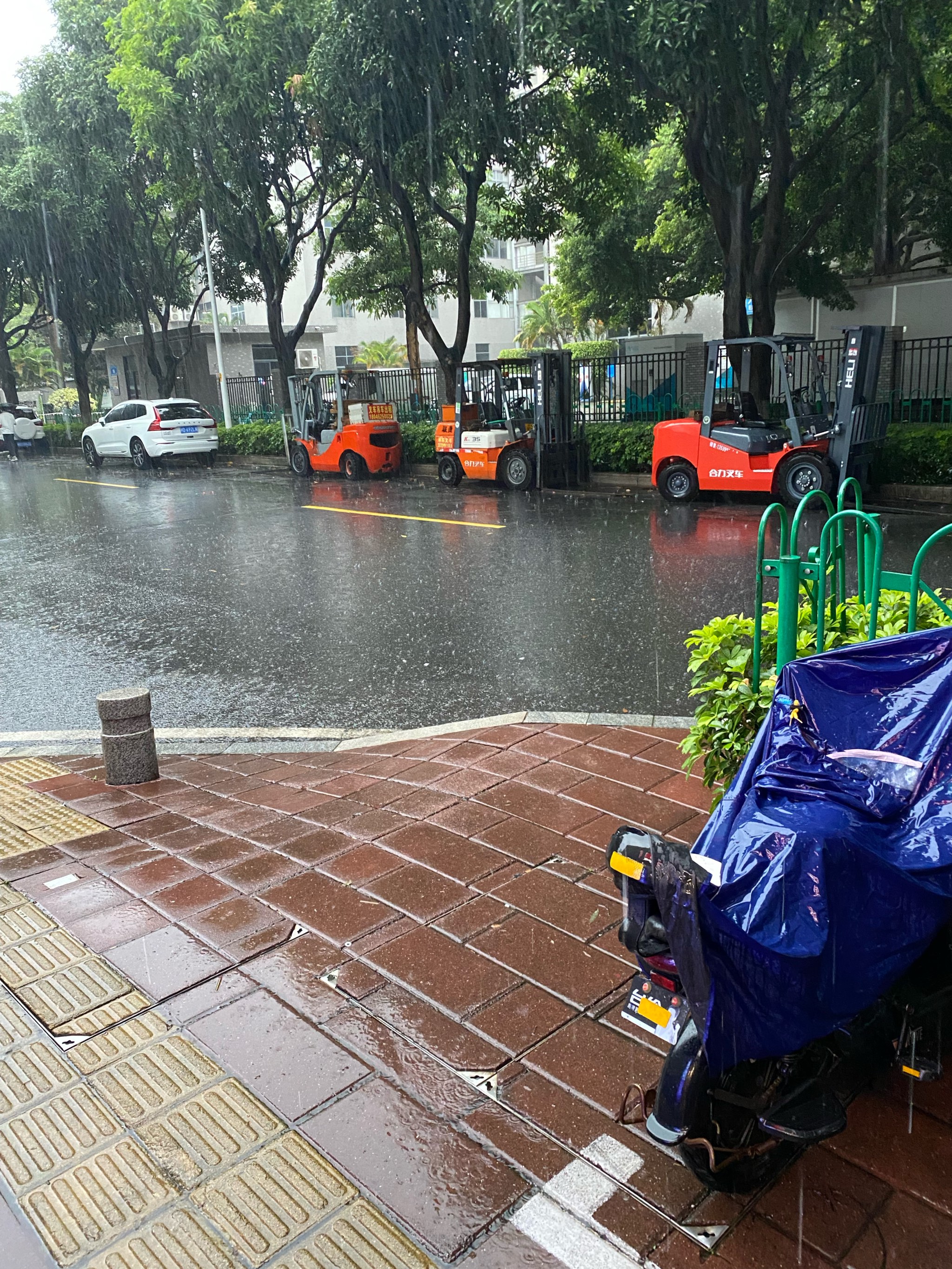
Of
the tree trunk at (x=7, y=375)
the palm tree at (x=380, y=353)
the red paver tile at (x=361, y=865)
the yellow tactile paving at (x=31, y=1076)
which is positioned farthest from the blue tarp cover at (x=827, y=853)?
the palm tree at (x=380, y=353)

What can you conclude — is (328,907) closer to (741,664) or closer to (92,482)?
(741,664)

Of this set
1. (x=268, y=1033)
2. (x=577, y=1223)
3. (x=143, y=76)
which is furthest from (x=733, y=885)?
(x=143, y=76)

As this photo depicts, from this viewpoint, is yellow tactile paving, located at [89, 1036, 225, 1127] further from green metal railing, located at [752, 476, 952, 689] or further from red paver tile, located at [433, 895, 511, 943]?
green metal railing, located at [752, 476, 952, 689]

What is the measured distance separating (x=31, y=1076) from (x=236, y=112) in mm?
19931

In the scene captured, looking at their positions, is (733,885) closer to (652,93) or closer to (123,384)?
(652,93)

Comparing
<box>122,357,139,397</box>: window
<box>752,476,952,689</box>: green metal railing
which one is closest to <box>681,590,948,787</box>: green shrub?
<box>752,476,952,689</box>: green metal railing

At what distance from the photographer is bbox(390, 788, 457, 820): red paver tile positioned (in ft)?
14.3

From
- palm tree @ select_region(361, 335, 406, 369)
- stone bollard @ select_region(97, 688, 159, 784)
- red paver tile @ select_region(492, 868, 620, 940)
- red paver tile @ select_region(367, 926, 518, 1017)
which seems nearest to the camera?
red paver tile @ select_region(367, 926, 518, 1017)

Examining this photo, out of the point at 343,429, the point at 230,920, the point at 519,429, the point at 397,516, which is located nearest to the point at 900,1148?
the point at 230,920

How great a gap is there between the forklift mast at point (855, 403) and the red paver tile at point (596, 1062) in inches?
406

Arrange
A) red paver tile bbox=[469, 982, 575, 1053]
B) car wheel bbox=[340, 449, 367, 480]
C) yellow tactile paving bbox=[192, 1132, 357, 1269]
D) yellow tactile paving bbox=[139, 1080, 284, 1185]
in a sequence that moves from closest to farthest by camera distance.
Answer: yellow tactile paving bbox=[192, 1132, 357, 1269], yellow tactile paving bbox=[139, 1080, 284, 1185], red paver tile bbox=[469, 982, 575, 1053], car wheel bbox=[340, 449, 367, 480]

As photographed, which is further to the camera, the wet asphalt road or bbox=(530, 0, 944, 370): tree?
bbox=(530, 0, 944, 370): tree

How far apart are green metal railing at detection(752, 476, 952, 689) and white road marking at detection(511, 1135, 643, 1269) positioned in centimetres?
151

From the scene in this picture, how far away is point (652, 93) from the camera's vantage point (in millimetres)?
13773
